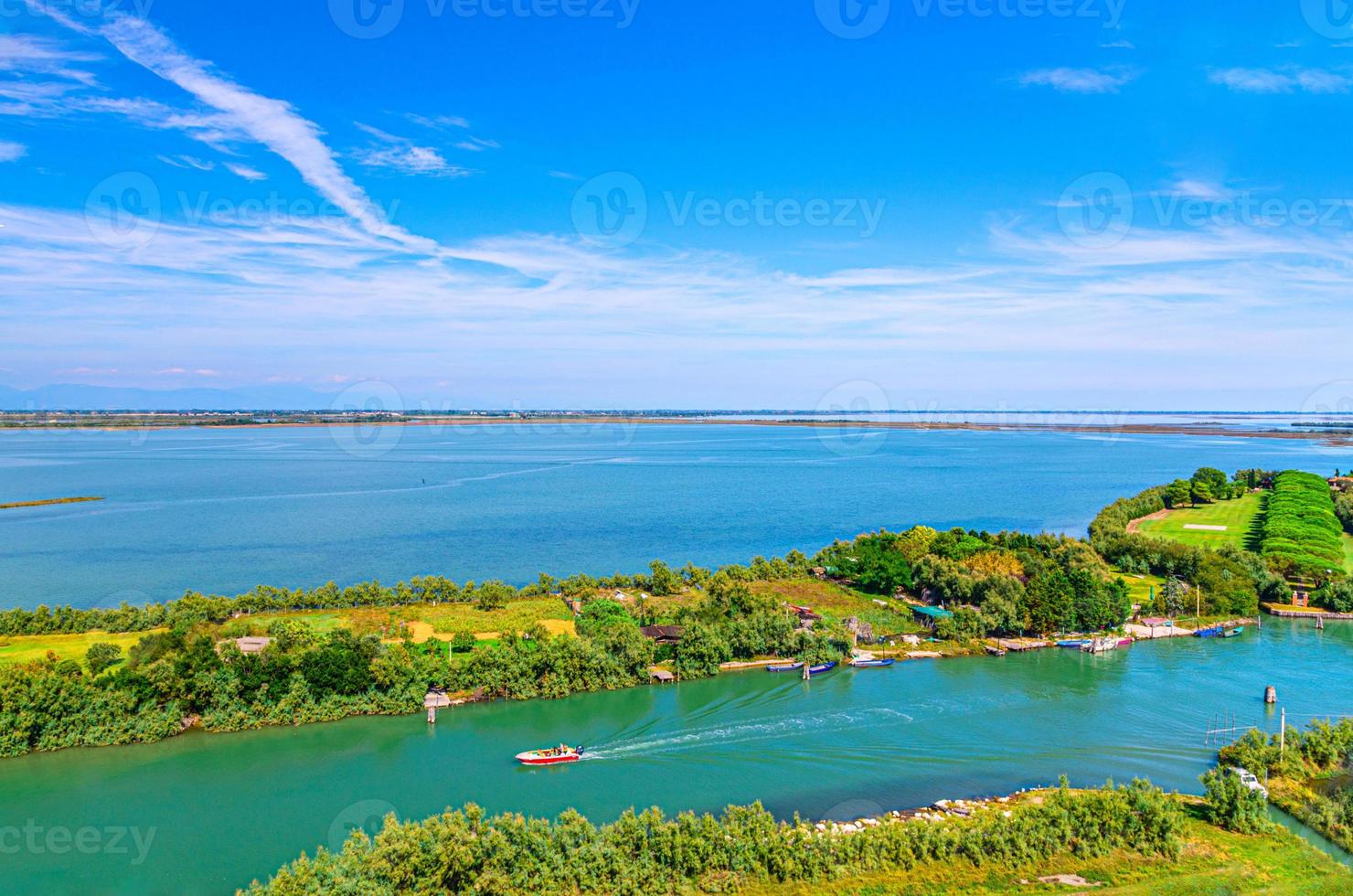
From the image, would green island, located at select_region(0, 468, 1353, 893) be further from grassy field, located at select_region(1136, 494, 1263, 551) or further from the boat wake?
the boat wake

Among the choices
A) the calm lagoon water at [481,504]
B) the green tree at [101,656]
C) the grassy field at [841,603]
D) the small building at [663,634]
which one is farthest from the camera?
the calm lagoon water at [481,504]

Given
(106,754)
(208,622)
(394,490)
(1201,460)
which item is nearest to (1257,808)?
(106,754)

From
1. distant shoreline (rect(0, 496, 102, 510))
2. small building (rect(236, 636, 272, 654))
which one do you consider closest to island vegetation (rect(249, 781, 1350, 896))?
small building (rect(236, 636, 272, 654))

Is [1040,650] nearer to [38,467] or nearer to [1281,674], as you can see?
[1281,674]

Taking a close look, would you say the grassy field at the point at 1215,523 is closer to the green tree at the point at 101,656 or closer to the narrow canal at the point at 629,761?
the narrow canal at the point at 629,761

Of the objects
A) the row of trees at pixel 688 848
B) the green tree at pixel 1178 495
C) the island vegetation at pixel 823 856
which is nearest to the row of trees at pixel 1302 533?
the green tree at pixel 1178 495

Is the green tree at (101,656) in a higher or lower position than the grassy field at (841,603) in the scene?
higher
